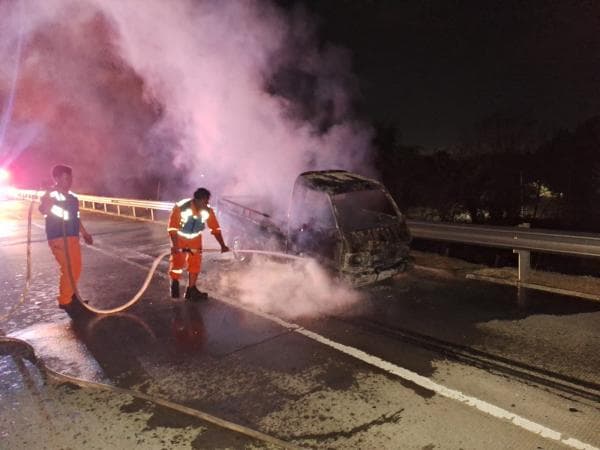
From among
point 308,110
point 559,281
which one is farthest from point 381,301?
point 308,110

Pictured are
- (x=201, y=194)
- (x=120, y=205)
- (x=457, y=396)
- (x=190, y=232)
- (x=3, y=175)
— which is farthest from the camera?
(x=3, y=175)

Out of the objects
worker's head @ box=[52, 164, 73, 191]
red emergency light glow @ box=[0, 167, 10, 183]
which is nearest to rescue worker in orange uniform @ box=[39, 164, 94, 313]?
worker's head @ box=[52, 164, 73, 191]

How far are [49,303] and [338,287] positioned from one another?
4.37 meters

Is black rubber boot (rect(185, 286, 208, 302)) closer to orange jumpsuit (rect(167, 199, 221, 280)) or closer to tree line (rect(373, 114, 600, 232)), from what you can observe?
orange jumpsuit (rect(167, 199, 221, 280))

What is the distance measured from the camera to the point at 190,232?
6.82 metres

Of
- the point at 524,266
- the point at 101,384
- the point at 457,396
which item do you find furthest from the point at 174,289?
the point at 524,266

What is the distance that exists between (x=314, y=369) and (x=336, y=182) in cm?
372

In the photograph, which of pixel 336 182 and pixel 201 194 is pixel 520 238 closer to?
pixel 336 182

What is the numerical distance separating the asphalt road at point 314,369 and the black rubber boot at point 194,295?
23cm

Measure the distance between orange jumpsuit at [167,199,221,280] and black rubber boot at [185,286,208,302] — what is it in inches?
10.2

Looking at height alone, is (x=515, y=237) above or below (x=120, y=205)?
below

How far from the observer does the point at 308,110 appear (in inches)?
431

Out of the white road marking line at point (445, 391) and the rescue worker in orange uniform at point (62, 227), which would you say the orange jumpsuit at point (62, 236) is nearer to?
the rescue worker in orange uniform at point (62, 227)

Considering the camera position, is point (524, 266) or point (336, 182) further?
point (336, 182)
